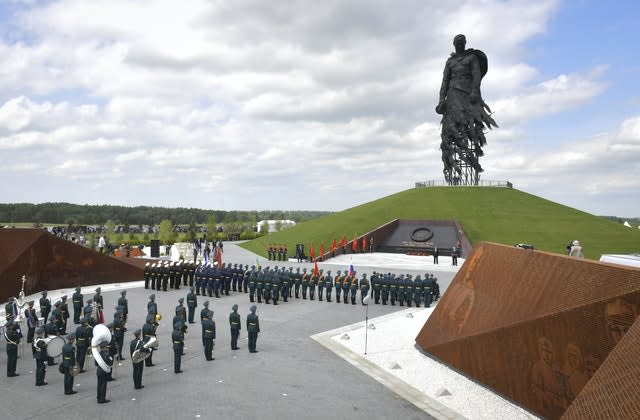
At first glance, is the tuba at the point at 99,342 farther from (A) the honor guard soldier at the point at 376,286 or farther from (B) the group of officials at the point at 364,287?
(A) the honor guard soldier at the point at 376,286

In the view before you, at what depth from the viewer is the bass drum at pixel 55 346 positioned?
10.2 meters

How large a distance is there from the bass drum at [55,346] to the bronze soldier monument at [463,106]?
145 ft

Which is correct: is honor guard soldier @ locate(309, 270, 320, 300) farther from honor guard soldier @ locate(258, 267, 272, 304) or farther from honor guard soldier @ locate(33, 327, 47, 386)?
honor guard soldier @ locate(33, 327, 47, 386)

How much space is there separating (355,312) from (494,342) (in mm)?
8914

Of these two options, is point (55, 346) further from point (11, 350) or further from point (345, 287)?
point (345, 287)

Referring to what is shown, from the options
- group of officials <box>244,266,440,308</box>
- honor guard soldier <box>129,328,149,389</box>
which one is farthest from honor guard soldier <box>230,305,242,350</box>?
group of officials <box>244,266,440,308</box>

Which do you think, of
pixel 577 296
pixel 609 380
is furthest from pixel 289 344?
pixel 609 380

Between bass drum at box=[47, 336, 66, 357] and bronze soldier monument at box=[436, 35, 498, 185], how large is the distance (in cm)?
4412

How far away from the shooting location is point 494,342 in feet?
32.3

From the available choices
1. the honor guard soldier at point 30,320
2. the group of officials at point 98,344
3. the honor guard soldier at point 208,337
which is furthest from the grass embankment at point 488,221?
the honor guard soldier at point 208,337

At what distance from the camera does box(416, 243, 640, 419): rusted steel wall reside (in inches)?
289

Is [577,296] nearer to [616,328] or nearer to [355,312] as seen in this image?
[616,328]

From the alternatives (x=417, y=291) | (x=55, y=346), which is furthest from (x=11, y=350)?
(x=417, y=291)

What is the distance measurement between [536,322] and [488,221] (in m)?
36.0
